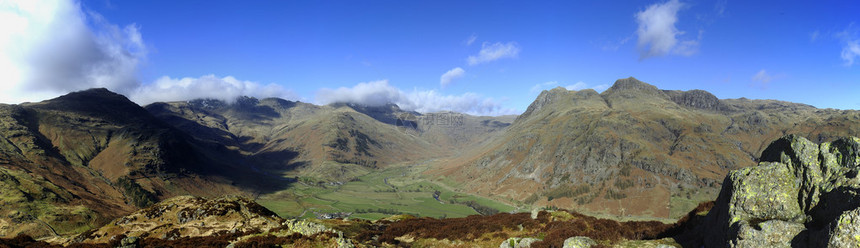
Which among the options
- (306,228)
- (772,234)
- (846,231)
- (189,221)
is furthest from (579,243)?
(189,221)

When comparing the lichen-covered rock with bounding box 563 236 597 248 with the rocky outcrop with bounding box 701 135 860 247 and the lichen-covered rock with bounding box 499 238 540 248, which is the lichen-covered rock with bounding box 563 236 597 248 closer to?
the rocky outcrop with bounding box 701 135 860 247

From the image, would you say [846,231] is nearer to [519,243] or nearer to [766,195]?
[766,195]

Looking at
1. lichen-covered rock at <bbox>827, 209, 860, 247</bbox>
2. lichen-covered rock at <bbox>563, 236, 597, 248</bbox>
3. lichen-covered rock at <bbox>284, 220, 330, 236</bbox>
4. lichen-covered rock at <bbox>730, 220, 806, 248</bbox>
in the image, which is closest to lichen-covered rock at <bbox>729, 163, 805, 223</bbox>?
lichen-covered rock at <bbox>730, 220, 806, 248</bbox>

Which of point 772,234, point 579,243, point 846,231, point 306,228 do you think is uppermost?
point 846,231

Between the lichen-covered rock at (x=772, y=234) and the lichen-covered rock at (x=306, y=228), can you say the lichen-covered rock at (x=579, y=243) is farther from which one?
the lichen-covered rock at (x=306, y=228)

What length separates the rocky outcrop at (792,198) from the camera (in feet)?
50.5

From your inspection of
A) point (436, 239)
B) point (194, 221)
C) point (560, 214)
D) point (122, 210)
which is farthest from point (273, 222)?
point (122, 210)

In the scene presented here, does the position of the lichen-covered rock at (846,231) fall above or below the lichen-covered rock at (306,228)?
above

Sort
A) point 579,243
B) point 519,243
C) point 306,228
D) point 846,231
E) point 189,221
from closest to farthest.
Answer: point 846,231 → point 579,243 → point 519,243 → point 306,228 → point 189,221

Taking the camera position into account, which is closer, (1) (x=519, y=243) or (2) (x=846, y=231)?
(2) (x=846, y=231)

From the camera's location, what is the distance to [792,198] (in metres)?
18.6

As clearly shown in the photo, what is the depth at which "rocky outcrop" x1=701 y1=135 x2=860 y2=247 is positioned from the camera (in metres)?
15.4

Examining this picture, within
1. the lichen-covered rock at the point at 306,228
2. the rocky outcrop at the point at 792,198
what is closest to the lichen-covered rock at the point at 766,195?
the rocky outcrop at the point at 792,198

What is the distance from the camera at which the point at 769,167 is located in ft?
65.9
